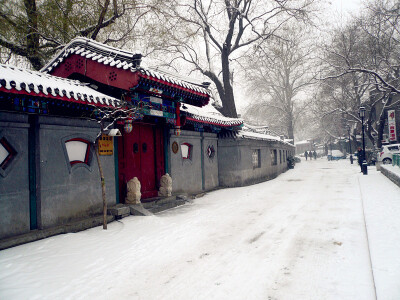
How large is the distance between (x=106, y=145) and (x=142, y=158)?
165 centimetres

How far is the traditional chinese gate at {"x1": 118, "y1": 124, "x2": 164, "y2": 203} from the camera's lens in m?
7.84

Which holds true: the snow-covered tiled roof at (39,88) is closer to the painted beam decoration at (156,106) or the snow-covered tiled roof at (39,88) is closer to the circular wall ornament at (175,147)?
the painted beam decoration at (156,106)

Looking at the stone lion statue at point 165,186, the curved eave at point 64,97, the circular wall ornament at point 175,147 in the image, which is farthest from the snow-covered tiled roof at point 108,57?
the stone lion statue at point 165,186

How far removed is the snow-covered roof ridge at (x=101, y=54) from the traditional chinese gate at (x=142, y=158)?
1992 millimetres

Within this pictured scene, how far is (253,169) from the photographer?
48.9ft

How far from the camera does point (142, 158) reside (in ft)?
28.3

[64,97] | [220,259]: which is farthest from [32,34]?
[220,259]

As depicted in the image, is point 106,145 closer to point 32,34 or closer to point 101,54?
point 101,54

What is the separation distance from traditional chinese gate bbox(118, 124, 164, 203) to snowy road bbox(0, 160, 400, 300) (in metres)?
1.66

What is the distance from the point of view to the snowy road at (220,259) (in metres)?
3.25

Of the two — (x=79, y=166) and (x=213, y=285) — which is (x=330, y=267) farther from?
(x=79, y=166)

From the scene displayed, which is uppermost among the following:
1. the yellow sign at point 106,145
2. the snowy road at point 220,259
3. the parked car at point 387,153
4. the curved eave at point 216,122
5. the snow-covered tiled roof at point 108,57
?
the snow-covered tiled roof at point 108,57

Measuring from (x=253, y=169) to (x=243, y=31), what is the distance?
9.47 metres

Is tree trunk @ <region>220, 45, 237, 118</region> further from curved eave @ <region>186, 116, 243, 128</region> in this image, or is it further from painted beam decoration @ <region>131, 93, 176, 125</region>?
painted beam decoration @ <region>131, 93, 176, 125</region>
